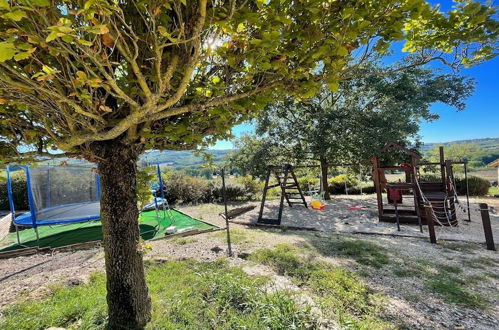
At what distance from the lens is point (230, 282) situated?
274 centimetres

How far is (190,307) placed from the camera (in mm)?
2359

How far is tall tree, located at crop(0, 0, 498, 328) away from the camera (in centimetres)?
108

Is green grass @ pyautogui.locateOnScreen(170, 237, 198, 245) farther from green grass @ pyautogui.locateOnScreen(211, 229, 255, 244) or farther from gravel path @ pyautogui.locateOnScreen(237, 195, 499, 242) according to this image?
gravel path @ pyautogui.locateOnScreen(237, 195, 499, 242)

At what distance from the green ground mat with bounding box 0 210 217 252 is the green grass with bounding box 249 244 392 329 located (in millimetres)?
2937

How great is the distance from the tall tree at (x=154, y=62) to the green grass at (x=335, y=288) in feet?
5.88

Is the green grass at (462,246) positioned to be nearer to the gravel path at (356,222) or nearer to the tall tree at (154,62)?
the gravel path at (356,222)

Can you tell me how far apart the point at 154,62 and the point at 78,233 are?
669cm

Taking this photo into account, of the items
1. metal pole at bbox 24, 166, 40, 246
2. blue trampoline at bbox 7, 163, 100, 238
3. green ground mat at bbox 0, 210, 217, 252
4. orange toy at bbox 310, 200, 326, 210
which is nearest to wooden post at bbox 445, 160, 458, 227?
orange toy at bbox 310, 200, 326, 210

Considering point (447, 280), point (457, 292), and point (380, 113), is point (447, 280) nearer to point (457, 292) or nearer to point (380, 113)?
point (457, 292)

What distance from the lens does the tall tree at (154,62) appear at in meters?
1.08

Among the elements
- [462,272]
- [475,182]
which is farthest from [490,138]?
[462,272]

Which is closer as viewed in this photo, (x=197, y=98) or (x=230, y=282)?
(x=197, y=98)

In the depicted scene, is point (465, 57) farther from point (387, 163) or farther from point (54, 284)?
point (387, 163)

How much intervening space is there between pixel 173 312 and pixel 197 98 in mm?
1987
